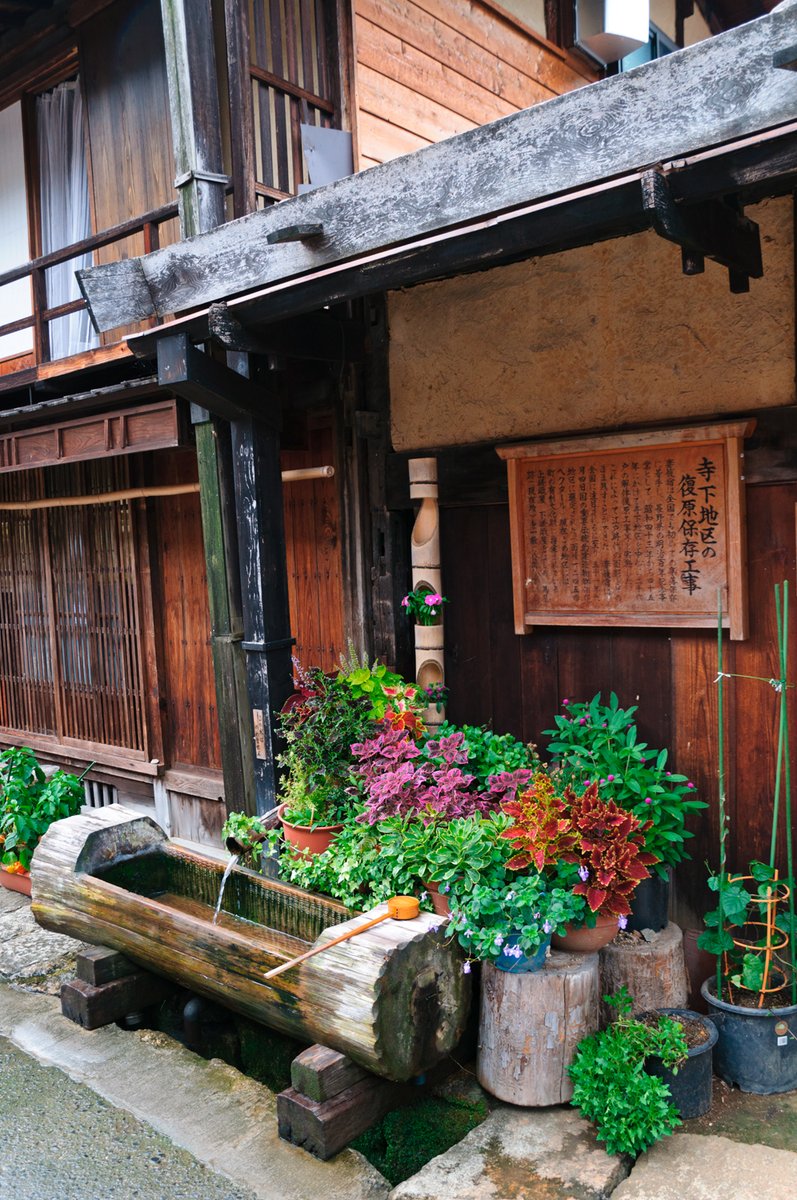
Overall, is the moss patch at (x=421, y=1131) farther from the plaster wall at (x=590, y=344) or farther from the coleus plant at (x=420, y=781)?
the plaster wall at (x=590, y=344)

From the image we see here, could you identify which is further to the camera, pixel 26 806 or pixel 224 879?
pixel 26 806

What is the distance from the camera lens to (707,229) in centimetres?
332

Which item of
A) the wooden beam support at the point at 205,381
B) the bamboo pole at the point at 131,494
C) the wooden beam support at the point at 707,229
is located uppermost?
the wooden beam support at the point at 707,229

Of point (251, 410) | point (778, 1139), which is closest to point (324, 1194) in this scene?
point (778, 1139)

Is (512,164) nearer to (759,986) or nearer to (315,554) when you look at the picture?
(315,554)

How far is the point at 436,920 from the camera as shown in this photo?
377cm

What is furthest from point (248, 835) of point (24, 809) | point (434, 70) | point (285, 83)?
point (434, 70)

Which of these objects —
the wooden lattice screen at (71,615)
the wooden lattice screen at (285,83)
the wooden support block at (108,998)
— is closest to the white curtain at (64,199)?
the wooden lattice screen at (71,615)

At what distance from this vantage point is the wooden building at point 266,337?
13.1 feet

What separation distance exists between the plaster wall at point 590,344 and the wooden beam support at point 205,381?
1.09 metres

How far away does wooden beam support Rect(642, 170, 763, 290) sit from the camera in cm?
292

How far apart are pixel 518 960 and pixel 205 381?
319 centimetres

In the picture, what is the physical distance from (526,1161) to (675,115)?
151 inches

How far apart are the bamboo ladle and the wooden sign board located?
6.15ft
